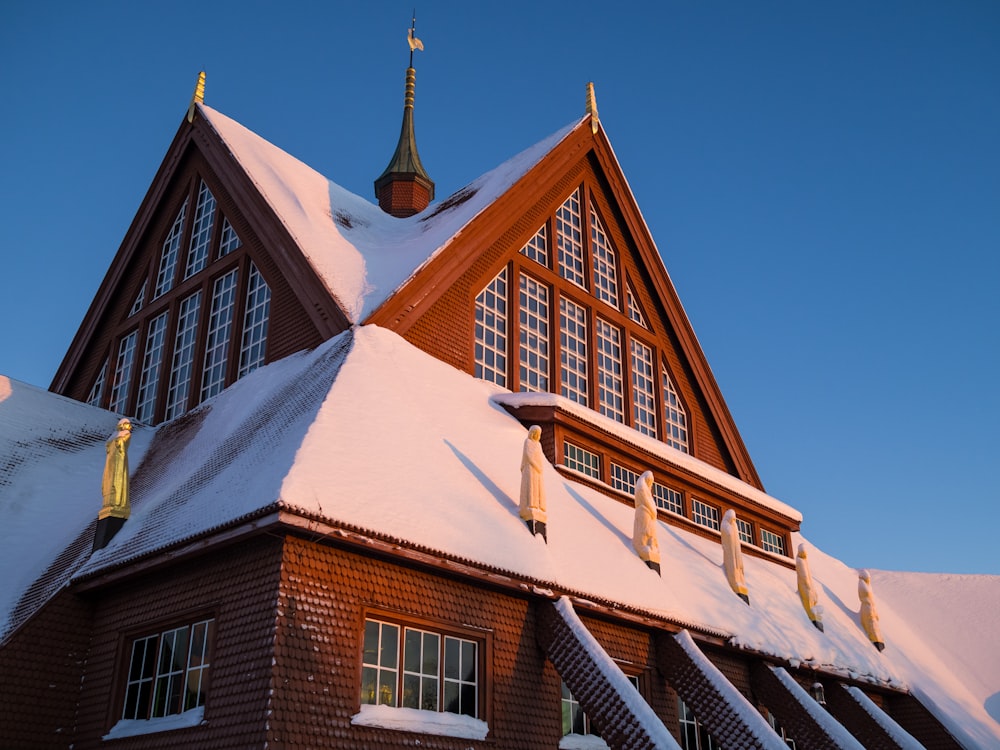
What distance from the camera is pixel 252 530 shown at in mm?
11852

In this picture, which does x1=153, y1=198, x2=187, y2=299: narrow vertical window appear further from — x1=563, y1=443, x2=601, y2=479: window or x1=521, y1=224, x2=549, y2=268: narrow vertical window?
x1=563, y1=443, x2=601, y2=479: window

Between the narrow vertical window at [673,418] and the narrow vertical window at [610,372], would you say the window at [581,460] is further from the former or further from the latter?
the narrow vertical window at [673,418]

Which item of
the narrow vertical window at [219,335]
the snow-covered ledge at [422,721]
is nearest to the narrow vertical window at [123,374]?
the narrow vertical window at [219,335]

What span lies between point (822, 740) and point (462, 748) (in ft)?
Result: 24.8

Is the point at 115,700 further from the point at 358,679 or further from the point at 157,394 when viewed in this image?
the point at 157,394

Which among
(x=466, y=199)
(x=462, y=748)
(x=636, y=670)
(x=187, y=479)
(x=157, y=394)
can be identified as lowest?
(x=462, y=748)

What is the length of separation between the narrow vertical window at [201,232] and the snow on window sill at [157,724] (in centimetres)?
1306

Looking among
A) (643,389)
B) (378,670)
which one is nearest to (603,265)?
(643,389)

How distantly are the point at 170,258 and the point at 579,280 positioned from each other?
35.2ft

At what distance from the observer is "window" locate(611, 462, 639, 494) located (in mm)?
21938

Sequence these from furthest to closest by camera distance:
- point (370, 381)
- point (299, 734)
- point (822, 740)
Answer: point (822, 740) → point (370, 381) → point (299, 734)

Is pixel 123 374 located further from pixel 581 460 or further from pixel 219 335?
pixel 581 460

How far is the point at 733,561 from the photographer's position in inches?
862

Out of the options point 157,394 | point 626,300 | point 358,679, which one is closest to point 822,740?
point 358,679
